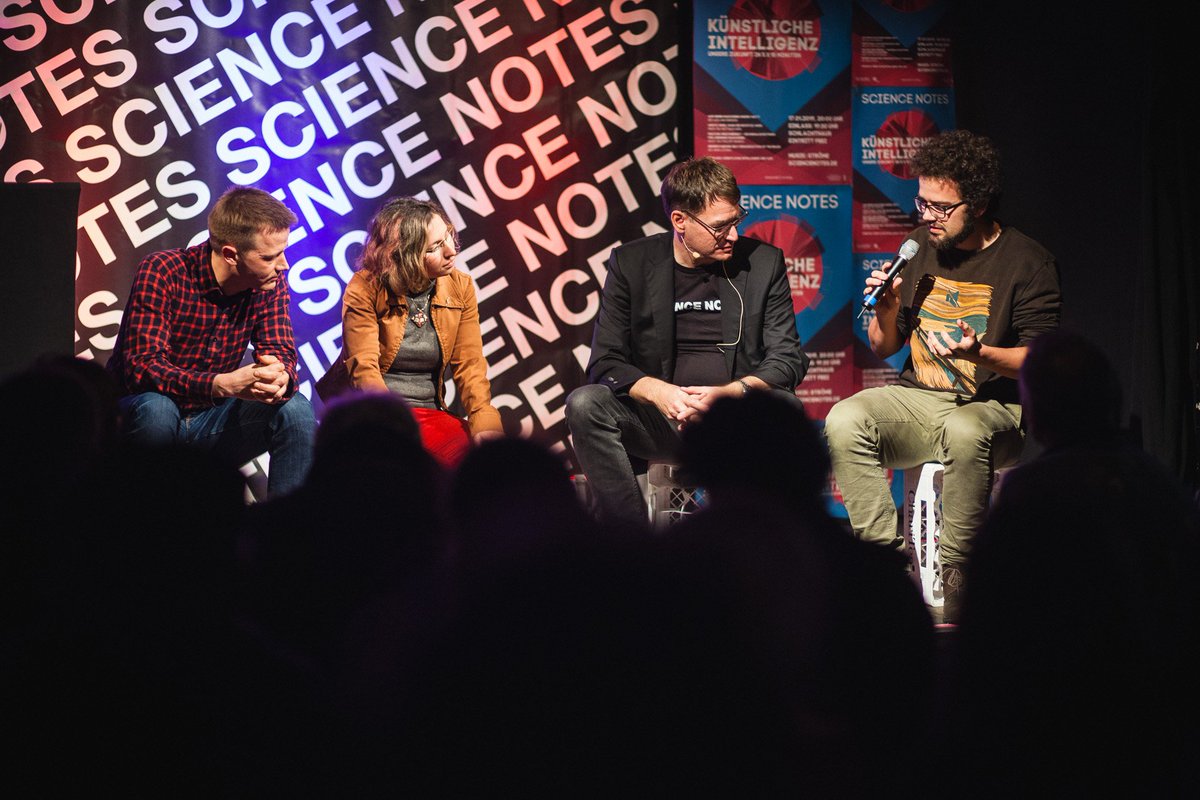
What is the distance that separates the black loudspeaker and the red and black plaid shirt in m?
0.43

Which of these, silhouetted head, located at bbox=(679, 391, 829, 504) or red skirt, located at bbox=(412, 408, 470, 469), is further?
red skirt, located at bbox=(412, 408, 470, 469)

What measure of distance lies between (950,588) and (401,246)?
1.93 m

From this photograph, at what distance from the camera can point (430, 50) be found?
4355 mm

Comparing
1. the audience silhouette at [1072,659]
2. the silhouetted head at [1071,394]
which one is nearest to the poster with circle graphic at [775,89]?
the silhouetted head at [1071,394]

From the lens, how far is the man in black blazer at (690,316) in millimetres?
3328

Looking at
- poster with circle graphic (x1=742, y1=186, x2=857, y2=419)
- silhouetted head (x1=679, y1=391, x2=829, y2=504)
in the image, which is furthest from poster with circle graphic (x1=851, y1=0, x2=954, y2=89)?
silhouetted head (x1=679, y1=391, x2=829, y2=504)

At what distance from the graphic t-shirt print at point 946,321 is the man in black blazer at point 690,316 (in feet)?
1.24

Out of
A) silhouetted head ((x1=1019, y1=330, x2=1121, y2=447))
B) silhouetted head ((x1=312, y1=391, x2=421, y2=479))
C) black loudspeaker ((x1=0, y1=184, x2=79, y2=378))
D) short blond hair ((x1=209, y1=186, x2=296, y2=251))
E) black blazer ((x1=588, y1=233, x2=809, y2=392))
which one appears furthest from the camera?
black loudspeaker ((x1=0, y1=184, x2=79, y2=378))

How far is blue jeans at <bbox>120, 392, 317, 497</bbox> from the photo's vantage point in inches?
123

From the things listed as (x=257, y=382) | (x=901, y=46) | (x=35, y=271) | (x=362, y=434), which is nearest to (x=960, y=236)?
(x=901, y=46)

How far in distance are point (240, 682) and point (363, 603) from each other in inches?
12.0

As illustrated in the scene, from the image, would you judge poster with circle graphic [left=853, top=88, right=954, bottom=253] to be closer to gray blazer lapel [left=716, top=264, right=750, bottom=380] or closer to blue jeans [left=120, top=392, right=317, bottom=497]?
gray blazer lapel [left=716, top=264, right=750, bottom=380]

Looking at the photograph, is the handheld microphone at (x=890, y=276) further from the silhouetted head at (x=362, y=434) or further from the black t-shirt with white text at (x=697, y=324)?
the silhouetted head at (x=362, y=434)

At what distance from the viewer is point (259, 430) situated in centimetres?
321
